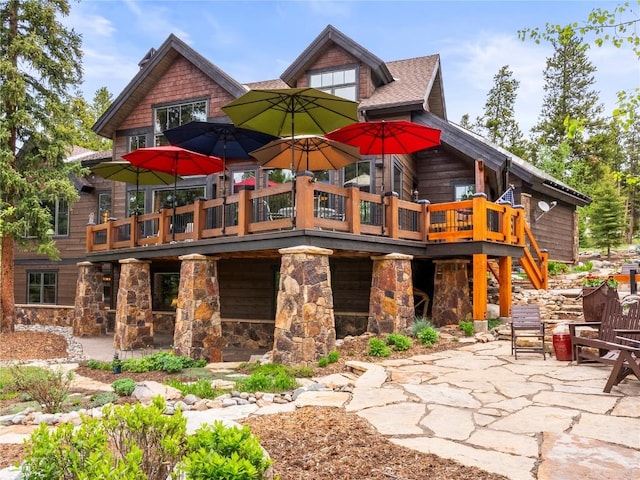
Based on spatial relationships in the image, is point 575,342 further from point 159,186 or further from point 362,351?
point 159,186

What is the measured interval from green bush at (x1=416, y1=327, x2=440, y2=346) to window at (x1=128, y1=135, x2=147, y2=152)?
12433mm

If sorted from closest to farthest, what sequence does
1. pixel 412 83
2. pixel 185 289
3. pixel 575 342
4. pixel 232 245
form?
1. pixel 575 342
2. pixel 232 245
3. pixel 185 289
4. pixel 412 83

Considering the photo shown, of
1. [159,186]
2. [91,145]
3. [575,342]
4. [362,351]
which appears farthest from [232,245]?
[91,145]

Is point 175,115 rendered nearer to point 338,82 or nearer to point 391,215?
point 338,82

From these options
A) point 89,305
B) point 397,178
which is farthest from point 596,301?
point 89,305

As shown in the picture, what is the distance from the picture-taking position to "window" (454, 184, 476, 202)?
1552cm

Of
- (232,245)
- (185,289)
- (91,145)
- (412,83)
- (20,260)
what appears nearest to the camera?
(232,245)

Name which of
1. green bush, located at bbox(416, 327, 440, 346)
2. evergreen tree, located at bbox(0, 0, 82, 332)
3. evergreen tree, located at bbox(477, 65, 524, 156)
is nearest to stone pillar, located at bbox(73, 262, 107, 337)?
evergreen tree, located at bbox(0, 0, 82, 332)

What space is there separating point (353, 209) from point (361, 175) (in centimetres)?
436

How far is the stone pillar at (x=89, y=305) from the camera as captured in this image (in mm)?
17125

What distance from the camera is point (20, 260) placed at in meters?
21.6

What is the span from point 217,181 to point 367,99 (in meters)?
5.68

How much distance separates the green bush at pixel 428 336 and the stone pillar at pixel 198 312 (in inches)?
197

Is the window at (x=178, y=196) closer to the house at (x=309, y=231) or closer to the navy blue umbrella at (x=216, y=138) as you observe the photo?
the house at (x=309, y=231)
